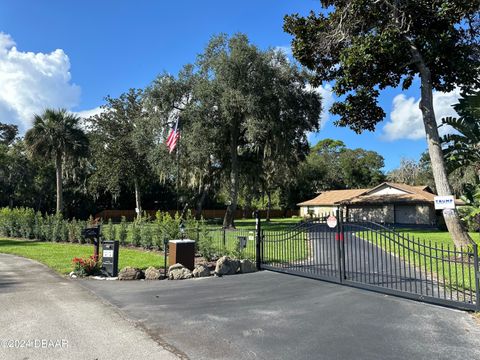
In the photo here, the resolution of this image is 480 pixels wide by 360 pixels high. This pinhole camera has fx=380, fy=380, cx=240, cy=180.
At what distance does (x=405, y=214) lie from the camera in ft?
127

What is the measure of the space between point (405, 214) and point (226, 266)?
110 ft

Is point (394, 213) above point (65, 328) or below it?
above

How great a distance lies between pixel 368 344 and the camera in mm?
4852

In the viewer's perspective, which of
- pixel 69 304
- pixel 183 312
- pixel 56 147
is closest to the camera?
pixel 183 312

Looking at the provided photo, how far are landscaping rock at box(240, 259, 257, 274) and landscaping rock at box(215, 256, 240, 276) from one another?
115 mm

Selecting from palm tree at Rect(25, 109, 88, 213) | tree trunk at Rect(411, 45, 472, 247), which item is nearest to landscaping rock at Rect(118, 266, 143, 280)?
tree trunk at Rect(411, 45, 472, 247)

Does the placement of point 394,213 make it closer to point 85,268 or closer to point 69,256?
point 69,256

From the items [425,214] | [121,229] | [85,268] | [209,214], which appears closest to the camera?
[85,268]

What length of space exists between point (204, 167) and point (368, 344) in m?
25.3

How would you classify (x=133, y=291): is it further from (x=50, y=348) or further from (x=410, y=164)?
(x=410, y=164)

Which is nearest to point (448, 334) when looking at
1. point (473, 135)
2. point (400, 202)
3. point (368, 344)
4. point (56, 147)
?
point (368, 344)

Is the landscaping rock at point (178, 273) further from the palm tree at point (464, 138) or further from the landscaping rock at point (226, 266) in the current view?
the palm tree at point (464, 138)

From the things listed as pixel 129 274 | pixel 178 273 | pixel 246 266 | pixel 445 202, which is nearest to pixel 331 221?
pixel 246 266

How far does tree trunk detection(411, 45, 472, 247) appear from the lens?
1283cm
